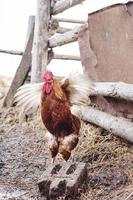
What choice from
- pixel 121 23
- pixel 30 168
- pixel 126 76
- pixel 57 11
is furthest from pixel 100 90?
pixel 57 11

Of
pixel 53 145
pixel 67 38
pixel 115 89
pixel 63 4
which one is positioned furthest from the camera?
pixel 63 4

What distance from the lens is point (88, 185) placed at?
295cm

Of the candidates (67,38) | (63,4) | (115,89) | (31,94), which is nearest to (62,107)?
(31,94)

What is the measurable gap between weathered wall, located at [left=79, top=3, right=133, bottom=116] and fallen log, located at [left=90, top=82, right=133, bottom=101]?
0.12 m

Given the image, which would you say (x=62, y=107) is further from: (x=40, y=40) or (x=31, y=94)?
(x=40, y=40)

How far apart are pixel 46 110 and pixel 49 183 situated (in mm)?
727

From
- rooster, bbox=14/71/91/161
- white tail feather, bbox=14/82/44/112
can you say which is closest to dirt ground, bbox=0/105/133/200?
rooster, bbox=14/71/91/161

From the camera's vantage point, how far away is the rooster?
3332 mm

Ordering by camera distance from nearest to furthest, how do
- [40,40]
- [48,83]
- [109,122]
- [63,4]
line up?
[48,83] < [109,122] < [63,4] < [40,40]

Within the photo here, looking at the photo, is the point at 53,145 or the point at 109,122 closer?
the point at 53,145

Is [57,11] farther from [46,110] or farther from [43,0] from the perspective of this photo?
[46,110]

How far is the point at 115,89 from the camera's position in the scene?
11.7 ft

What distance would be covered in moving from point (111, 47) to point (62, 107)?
78 centimetres

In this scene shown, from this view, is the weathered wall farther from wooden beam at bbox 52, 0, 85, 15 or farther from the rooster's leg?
the rooster's leg
